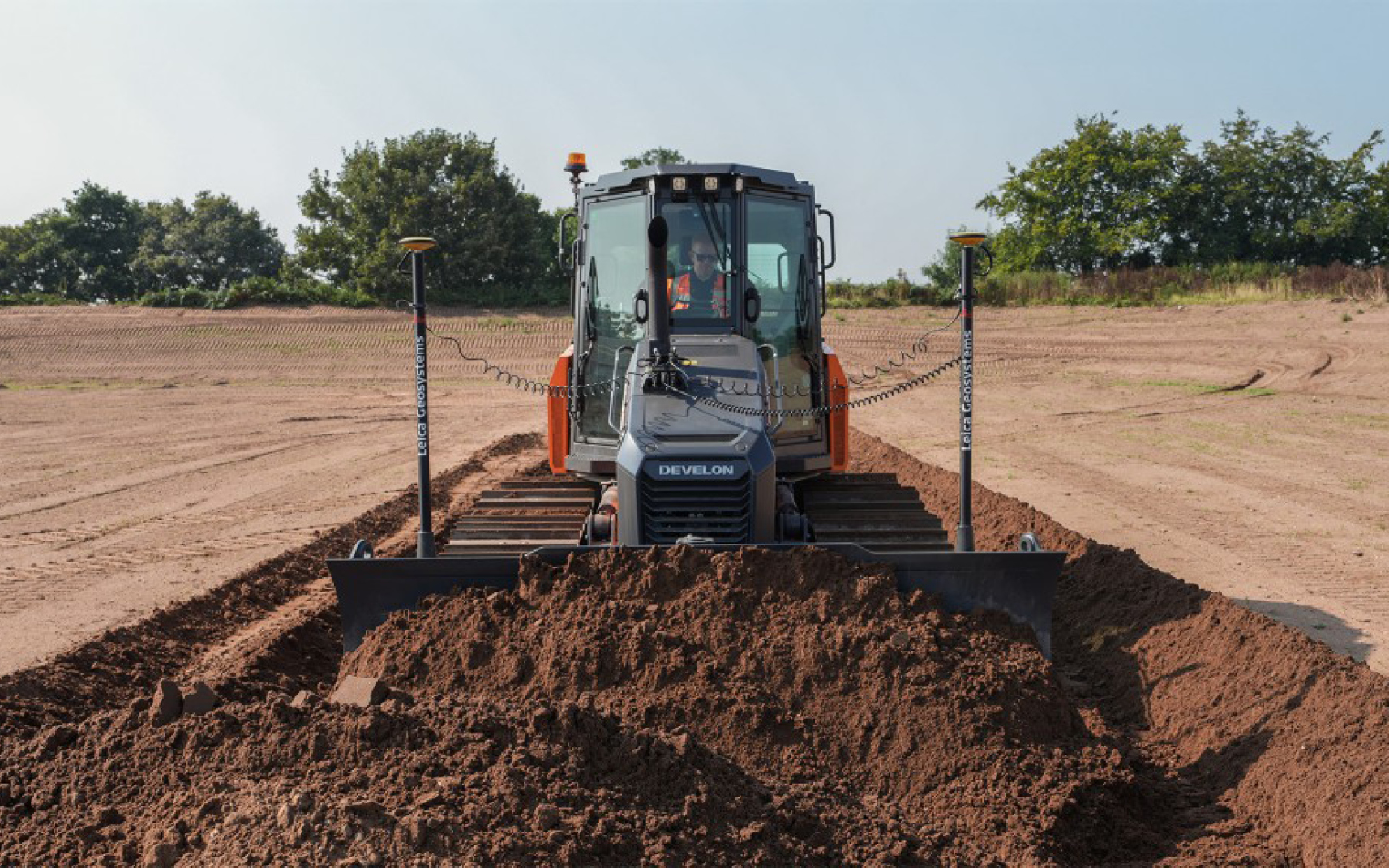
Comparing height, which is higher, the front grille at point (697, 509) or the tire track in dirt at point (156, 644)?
the front grille at point (697, 509)

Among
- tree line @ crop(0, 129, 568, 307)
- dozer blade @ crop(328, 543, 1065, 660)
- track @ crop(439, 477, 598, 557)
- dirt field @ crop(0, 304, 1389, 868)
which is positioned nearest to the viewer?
dirt field @ crop(0, 304, 1389, 868)

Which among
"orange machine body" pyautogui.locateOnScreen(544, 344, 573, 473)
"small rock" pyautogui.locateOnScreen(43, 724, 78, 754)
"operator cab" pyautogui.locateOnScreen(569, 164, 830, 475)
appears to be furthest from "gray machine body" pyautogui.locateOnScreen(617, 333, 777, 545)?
"small rock" pyautogui.locateOnScreen(43, 724, 78, 754)

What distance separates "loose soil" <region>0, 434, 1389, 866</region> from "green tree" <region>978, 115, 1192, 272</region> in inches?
1608

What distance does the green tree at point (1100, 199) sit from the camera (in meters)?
45.4

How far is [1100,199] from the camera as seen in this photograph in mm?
46531

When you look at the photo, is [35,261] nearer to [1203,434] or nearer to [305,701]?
[1203,434]

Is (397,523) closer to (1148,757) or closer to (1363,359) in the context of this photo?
(1148,757)

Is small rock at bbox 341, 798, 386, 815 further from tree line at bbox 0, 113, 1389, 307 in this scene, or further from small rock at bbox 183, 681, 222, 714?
tree line at bbox 0, 113, 1389, 307

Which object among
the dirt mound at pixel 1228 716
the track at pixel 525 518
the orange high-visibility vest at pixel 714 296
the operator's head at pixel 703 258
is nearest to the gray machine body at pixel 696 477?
the track at pixel 525 518

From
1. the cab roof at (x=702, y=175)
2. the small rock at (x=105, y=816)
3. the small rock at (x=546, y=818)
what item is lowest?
the small rock at (x=105, y=816)

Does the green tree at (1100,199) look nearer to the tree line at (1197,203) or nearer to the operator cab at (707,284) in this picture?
the tree line at (1197,203)

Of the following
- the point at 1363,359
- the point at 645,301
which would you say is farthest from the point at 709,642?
the point at 1363,359

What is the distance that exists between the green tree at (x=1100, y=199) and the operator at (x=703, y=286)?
1585 inches

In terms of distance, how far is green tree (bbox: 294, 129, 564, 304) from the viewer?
137ft
